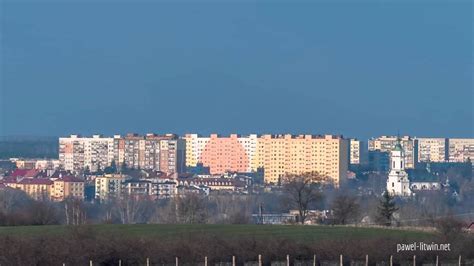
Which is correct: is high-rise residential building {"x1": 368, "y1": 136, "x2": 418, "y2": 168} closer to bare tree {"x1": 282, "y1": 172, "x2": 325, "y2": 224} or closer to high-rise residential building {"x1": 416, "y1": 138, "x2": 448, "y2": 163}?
high-rise residential building {"x1": 416, "y1": 138, "x2": 448, "y2": 163}

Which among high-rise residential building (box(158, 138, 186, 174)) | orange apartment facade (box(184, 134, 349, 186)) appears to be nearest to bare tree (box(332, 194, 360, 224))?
orange apartment facade (box(184, 134, 349, 186))

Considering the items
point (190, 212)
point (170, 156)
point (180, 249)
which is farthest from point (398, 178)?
point (180, 249)

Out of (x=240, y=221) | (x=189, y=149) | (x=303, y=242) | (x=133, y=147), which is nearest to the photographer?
(x=303, y=242)

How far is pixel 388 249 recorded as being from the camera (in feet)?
118

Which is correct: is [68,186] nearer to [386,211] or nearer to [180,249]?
[386,211]

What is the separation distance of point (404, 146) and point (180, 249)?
478 feet

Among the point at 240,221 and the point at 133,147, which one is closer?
the point at 240,221

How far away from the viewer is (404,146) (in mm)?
178000

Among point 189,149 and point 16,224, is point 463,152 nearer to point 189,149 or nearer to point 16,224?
point 189,149

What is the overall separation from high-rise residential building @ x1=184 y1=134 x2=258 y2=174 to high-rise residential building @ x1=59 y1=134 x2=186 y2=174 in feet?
15.3

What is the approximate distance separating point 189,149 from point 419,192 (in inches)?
2252

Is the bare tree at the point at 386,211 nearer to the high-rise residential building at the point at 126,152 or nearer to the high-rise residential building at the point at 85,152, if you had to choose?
the high-rise residential building at the point at 126,152

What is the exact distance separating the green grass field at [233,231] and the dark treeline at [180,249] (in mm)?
1801

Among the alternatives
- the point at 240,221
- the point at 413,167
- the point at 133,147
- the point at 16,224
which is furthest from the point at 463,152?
the point at 16,224
